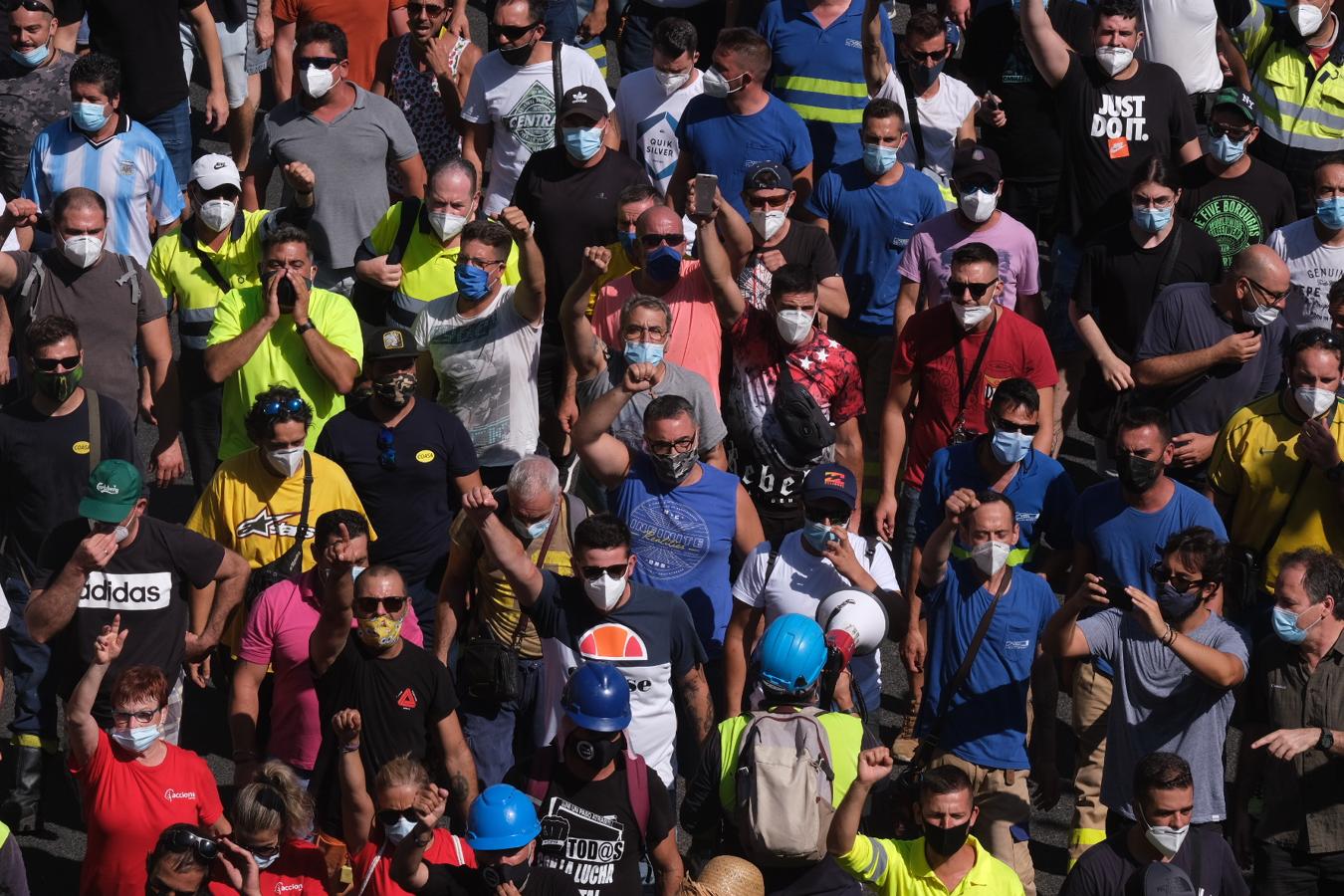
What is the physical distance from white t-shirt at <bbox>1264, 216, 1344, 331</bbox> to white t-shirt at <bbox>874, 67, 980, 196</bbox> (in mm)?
2297

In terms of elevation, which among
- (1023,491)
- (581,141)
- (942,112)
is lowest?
(942,112)

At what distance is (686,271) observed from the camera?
36.8ft

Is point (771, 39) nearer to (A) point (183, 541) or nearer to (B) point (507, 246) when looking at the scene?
(B) point (507, 246)

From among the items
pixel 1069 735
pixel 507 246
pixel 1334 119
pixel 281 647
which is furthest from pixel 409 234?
pixel 1334 119

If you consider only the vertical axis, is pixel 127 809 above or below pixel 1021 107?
below

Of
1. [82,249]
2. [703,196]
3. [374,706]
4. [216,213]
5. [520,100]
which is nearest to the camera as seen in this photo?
[374,706]

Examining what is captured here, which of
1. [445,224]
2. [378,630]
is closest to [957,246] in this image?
[445,224]

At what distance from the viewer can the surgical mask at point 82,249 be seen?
36.8 feet

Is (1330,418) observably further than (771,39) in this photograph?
No

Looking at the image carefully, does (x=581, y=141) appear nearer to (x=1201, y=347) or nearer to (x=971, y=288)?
(x=971, y=288)

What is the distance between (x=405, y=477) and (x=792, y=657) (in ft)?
8.41

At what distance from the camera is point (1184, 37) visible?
1352cm

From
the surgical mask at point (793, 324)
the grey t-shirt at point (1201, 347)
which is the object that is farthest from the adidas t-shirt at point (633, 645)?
the grey t-shirt at point (1201, 347)

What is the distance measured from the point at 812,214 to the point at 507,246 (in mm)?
2140
